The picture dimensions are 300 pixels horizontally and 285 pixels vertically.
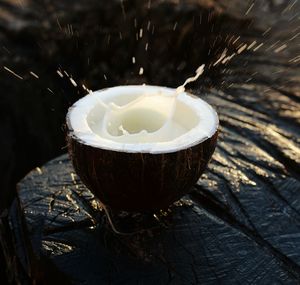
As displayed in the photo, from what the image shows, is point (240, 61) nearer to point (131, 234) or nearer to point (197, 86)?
point (197, 86)

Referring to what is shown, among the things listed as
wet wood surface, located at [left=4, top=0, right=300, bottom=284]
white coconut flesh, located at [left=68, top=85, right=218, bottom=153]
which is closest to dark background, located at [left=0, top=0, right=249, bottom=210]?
wet wood surface, located at [left=4, top=0, right=300, bottom=284]

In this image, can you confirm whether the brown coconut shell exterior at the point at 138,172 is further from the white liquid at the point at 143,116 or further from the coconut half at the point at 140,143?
the white liquid at the point at 143,116

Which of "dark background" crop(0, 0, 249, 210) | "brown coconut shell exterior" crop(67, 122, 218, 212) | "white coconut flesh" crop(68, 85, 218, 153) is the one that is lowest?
"brown coconut shell exterior" crop(67, 122, 218, 212)

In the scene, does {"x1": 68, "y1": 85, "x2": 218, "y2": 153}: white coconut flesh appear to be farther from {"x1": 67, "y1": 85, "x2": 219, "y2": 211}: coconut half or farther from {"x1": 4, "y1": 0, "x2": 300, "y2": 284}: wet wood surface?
{"x1": 4, "y1": 0, "x2": 300, "y2": 284}: wet wood surface

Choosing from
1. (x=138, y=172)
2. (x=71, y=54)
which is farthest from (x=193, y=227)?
(x=71, y=54)

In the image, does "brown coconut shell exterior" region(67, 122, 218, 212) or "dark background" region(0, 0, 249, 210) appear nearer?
"brown coconut shell exterior" region(67, 122, 218, 212)

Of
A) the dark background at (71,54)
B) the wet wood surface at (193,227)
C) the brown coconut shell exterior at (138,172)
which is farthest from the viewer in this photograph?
the dark background at (71,54)

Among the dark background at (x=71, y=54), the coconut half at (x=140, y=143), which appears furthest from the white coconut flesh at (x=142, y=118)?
the dark background at (x=71, y=54)
